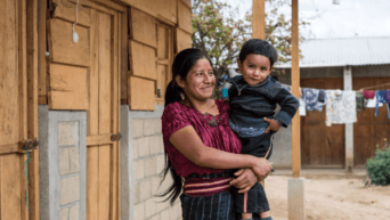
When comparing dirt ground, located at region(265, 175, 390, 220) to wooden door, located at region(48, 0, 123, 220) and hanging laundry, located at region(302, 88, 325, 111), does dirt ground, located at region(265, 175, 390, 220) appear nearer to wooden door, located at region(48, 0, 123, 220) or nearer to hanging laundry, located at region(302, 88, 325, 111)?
hanging laundry, located at region(302, 88, 325, 111)

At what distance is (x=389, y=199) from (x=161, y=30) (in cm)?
582

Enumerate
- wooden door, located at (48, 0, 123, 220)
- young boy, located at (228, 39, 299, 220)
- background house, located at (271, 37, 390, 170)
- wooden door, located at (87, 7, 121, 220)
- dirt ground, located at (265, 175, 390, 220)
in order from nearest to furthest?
1. young boy, located at (228, 39, 299, 220)
2. wooden door, located at (48, 0, 123, 220)
3. wooden door, located at (87, 7, 121, 220)
4. dirt ground, located at (265, 175, 390, 220)
5. background house, located at (271, 37, 390, 170)

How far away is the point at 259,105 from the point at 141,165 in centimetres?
227

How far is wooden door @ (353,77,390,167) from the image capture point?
471 inches

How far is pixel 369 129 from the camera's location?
39.4 ft

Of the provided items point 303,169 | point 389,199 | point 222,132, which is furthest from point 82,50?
point 303,169

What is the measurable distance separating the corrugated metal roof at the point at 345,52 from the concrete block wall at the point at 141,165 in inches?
276

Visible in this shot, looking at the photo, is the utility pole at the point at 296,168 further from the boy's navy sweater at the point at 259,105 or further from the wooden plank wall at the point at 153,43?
the boy's navy sweater at the point at 259,105

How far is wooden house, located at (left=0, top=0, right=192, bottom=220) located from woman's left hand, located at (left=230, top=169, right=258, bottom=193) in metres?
1.40

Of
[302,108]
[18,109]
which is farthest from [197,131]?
[302,108]

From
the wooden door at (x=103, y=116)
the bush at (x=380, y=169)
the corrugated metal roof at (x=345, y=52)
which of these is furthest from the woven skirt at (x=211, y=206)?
the corrugated metal roof at (x=345, y=52)

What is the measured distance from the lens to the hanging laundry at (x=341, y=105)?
32.7ft

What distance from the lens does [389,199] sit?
802 centimetres

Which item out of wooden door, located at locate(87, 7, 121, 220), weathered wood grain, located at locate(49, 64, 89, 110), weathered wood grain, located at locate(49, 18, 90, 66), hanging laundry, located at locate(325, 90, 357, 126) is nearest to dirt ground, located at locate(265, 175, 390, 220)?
hanging laundry, located at locate(325, 90, 357, 126)
